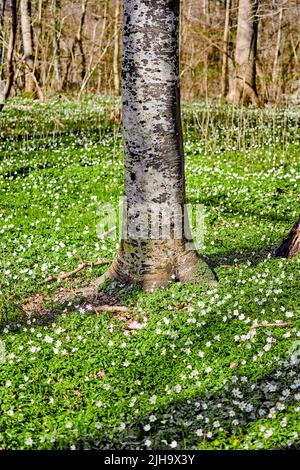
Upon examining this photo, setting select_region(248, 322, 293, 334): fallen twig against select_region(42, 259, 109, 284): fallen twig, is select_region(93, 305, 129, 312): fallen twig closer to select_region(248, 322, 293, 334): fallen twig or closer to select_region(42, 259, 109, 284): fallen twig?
select_region(42, 259, 109, 284): fallen twig

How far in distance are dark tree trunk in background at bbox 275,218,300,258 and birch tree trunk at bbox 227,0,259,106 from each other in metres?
14.7

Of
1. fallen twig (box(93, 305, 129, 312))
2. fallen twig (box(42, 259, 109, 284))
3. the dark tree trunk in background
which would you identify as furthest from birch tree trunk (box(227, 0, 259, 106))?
fallen twig (box(93, 305, 129, 312))

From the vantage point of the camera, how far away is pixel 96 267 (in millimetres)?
7969

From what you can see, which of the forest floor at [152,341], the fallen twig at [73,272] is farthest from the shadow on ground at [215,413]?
the fallen twig at [73,272]

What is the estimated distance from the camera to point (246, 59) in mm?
22094

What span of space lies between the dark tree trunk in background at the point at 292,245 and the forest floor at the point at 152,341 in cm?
22

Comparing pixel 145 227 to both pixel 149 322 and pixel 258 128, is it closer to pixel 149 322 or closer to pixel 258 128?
pixel 149 322

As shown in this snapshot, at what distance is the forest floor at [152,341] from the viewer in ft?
14.5

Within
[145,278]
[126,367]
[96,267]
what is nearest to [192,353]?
[126,367]

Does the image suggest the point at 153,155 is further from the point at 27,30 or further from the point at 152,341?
the point at 27,30

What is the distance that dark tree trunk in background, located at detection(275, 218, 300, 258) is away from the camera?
7.19 m

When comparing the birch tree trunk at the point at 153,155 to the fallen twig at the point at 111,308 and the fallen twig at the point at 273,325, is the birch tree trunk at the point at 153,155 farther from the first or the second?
the fallen twig at the point at 273,325

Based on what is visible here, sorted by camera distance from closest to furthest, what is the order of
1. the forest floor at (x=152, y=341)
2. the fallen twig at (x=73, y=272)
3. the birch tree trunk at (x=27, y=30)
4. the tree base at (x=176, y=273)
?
1. the forest floor at (x=152, y=341)
2. the tree base at (x=176, y=273)
3. the fallen twig at (x=73, y=272)
4. the birch tree trunk at (x=27, y=30)

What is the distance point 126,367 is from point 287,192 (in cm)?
670
